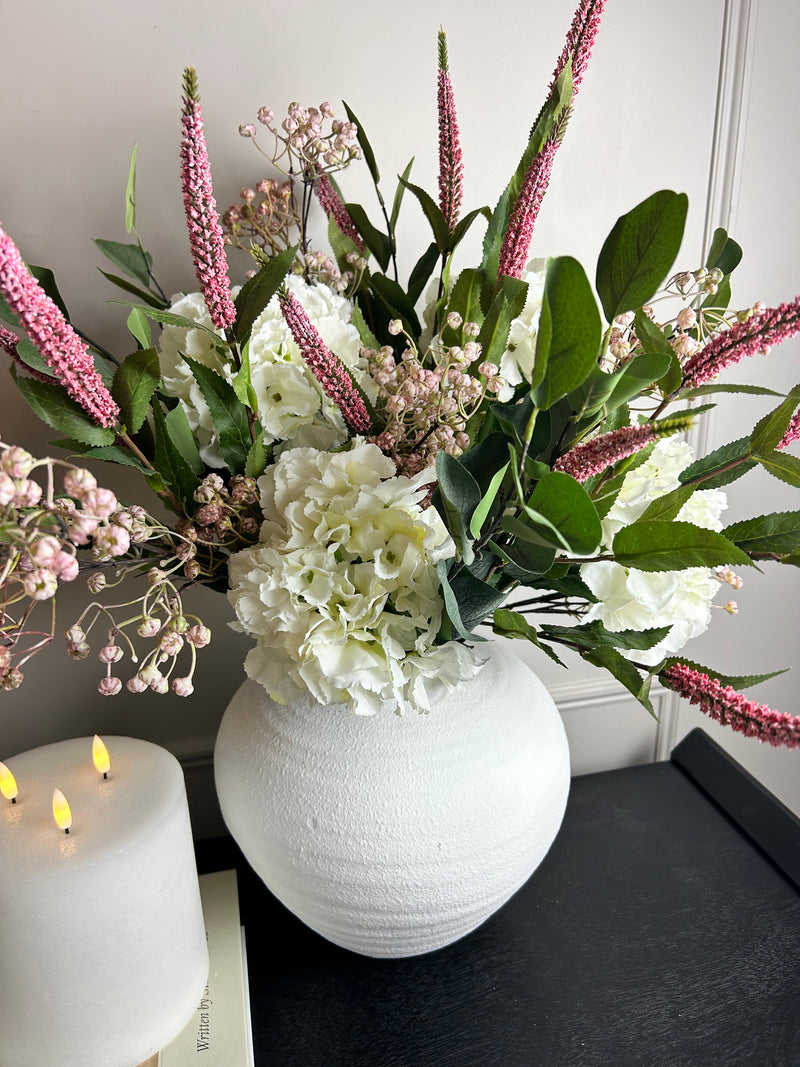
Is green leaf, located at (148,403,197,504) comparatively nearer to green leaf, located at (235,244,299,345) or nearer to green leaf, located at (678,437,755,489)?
green leaf, located at (235,244,299,345)

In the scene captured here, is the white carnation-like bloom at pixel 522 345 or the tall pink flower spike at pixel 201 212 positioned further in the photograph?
the white carnation-like bloom at pixel 522 345

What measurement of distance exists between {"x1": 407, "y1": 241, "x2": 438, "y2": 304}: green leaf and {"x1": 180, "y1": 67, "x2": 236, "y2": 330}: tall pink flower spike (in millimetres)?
287

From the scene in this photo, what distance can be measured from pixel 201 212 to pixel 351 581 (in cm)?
24

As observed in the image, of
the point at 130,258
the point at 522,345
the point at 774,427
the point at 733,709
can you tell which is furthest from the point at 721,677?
the point at 130,258

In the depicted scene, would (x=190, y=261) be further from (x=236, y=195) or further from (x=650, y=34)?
(x=650, y=34)

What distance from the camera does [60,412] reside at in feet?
1.61

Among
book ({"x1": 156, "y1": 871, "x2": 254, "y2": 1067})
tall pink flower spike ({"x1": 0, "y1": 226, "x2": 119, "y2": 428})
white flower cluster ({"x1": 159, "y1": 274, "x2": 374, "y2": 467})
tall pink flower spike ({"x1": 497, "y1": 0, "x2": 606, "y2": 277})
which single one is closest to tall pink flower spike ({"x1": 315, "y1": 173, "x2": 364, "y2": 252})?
white flower cluster ({"x1": 159, "y1": 274, "x2": 374, "y2": 467})

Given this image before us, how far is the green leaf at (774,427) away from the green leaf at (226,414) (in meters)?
0.34

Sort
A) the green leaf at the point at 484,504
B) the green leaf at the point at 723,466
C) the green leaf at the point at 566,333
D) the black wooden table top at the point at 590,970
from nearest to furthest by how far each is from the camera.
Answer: the green leaf at the point at 566,333 → the green leaf at the point at 484,504 → the green leaf at the point at 723,466 → the black wooden table top at the point at 590,970

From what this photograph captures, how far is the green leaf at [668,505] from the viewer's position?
19.0 inches

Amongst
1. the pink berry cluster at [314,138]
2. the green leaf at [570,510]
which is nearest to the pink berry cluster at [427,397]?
the green leaf at [570,510]

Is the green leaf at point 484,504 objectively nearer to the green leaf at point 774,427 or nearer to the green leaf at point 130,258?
the green leaf at point 774,427

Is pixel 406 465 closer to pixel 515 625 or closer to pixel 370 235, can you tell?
pixel 515 625

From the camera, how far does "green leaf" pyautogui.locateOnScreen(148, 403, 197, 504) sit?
55 centimetres
